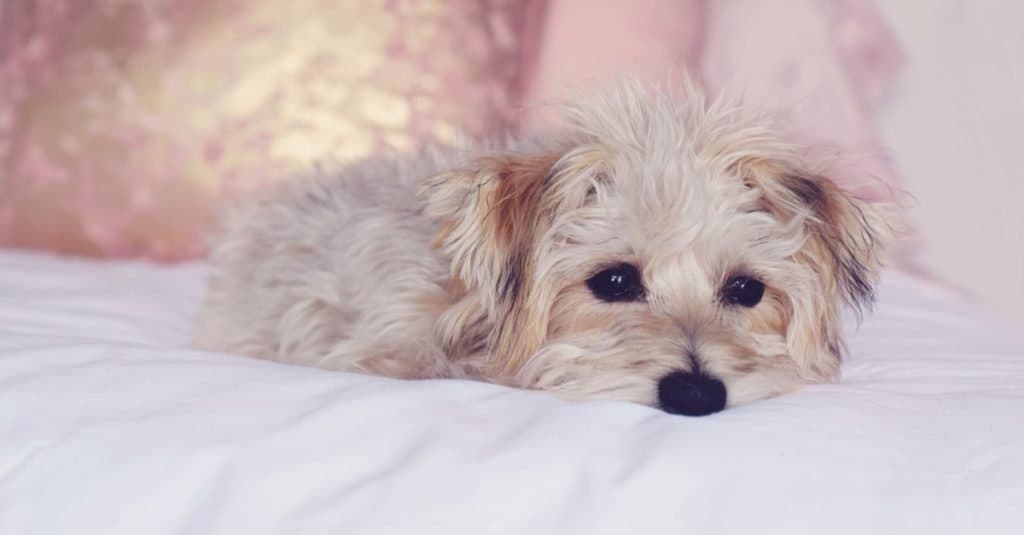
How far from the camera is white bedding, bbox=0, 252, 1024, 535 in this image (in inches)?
55.7

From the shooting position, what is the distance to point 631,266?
2031 mm

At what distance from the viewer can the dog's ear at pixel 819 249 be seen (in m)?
2.09

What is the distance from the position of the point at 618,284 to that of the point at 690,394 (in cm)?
32

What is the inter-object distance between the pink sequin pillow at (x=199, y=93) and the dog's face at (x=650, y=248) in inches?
47.7

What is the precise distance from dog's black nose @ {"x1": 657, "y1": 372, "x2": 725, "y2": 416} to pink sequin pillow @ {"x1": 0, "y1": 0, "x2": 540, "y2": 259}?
1623 mm

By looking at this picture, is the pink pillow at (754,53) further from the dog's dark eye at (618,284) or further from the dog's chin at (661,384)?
the dog's chin at (661,384)

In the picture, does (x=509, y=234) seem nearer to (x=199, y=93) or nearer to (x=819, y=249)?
(x=819, y=249)

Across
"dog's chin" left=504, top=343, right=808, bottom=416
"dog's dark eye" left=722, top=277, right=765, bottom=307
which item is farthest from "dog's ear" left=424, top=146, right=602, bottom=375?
"dog's dark eye" left=722, top=277, right=765, bottom=307

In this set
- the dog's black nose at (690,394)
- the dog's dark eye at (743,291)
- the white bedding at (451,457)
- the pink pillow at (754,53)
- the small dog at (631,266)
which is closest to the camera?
the white bedding at (451,457)

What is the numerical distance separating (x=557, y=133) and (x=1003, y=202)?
1359 millimetres

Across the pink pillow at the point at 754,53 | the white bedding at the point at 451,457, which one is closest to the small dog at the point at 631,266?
the white bedding at the point at 451,457

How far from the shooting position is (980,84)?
120 inches

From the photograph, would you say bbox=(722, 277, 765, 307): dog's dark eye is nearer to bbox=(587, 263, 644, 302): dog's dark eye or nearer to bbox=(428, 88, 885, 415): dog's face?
bbox=(428, 88, 885, 415): dog's face

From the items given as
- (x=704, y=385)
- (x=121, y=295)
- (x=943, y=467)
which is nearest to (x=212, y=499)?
(x=704, y=385)
